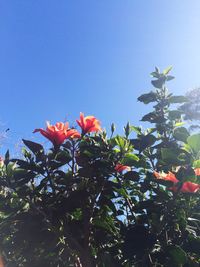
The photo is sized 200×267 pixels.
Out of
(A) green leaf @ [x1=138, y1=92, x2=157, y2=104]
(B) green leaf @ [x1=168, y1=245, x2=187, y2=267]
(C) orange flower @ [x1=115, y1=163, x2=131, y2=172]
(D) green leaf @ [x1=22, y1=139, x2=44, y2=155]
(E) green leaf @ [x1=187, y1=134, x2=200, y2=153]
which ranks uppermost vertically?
(A) green leaf @ [x1=138, y1=92, x2=157, y2=104]

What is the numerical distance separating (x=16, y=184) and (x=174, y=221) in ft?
3.64

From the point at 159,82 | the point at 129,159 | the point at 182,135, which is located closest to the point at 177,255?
the point at 129,159

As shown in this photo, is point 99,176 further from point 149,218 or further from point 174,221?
point 174,221

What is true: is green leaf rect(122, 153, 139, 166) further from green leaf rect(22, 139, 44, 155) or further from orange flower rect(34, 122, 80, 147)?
green leaf rect(22, 139, 44, 155)

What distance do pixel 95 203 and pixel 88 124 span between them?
63 centimetres

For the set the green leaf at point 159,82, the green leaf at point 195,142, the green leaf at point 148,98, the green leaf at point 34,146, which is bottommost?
the green leaf at point 195,142

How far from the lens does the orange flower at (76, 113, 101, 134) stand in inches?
118

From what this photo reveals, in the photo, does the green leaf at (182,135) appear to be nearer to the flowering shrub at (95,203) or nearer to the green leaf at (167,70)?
the flowering shrub at (95,203)

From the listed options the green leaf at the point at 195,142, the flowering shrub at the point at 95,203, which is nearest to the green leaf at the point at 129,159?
the flowering shrub at the point at 95,203

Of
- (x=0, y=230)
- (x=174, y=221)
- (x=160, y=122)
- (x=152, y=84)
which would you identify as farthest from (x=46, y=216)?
(x=152, y=84)

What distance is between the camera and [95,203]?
2740 mm

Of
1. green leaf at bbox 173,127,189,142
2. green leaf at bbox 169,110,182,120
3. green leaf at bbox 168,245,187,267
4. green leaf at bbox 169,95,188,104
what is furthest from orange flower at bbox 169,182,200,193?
green leaf at bbox 169,95,188,104

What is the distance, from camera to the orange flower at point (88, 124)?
2992mm

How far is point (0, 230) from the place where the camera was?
2.67 m
